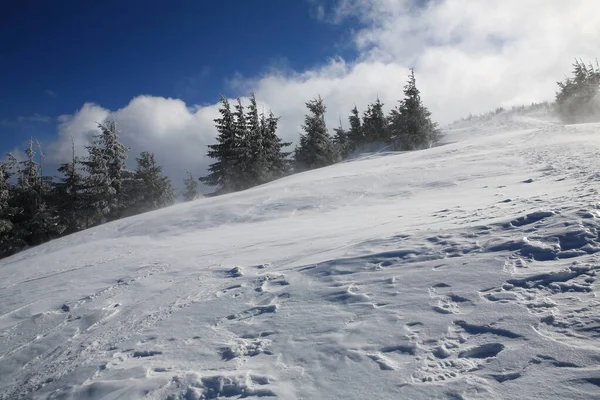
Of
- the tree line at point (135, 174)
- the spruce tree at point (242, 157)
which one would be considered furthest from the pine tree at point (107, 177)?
the spruce tree at point (242, 157)

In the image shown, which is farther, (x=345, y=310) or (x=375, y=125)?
(x=375, y=125)

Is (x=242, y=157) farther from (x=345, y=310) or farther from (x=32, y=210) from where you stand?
(x=345, y=310)

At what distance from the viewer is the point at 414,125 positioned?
34562 mm

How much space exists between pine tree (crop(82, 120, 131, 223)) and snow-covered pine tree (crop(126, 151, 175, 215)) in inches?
72.5

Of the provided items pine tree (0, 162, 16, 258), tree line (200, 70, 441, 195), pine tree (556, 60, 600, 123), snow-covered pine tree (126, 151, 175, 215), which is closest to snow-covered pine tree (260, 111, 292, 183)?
tree line (200, 70, 441, 195)

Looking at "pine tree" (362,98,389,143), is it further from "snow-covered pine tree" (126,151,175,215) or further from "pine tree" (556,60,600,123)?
"snow-covered pine tree" (126,151,175,215)

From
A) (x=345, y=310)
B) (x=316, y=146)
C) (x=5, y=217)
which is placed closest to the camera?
(x=345, y=310)

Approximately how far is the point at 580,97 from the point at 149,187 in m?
51.1

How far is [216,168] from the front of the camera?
102 feet

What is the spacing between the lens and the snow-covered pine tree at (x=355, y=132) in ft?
171

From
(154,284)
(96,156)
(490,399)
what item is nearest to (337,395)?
(490,399)

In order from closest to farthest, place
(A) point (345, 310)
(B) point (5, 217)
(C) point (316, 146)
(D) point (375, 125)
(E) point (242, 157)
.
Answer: (A) point (345, 310) → (B) point (5, 217) → (E) point (242, 157) → (C) point (316, 146) → (D) point (375, 125)

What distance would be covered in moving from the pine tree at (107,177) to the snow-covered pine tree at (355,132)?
33.4 meters

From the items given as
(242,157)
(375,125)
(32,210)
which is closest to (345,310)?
(242,157)
